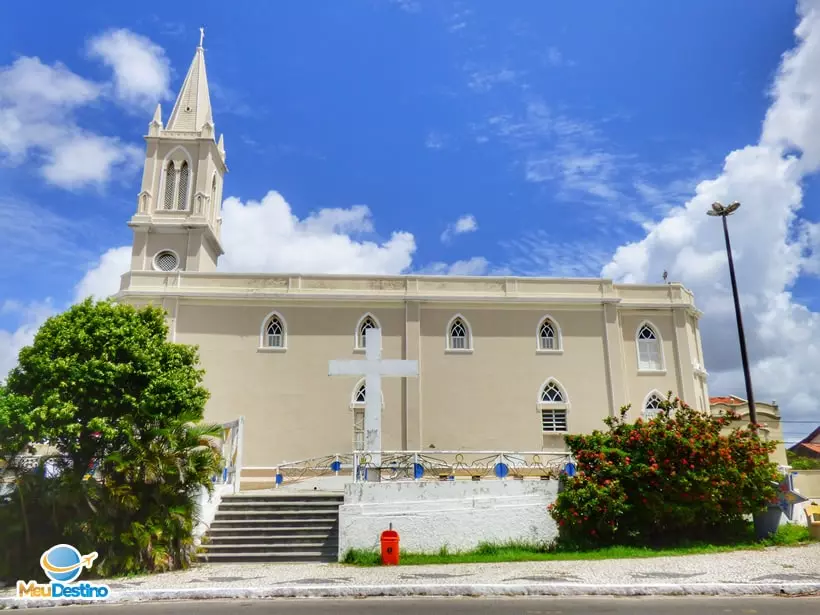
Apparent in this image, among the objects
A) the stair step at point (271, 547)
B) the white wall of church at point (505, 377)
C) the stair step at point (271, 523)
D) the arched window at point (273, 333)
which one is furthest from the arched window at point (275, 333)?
the stair step at point (271, 547)

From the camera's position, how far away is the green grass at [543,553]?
38.9 feet

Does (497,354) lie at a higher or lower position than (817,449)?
higher

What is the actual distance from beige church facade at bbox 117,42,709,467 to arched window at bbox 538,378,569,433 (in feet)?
0.12

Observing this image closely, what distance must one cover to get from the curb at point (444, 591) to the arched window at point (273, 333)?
13.8 metres

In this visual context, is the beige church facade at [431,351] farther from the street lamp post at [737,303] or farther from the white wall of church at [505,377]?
the street lamp post at [737,303]

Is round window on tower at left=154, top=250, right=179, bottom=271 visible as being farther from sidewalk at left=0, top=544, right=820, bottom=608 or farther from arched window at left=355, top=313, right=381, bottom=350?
sidewalk at left=0, top=544, right=820, bottom=608

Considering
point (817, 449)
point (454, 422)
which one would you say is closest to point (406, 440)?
point (454, 422)

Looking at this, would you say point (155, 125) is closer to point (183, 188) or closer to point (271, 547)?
point (183, 188)

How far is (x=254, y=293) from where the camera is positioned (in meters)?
22.9

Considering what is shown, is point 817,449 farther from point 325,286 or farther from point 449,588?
point 449,588

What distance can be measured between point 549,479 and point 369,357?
4972mm

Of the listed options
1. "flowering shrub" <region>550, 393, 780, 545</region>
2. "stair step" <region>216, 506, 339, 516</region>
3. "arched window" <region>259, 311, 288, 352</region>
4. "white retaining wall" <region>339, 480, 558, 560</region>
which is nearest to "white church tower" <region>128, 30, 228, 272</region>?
"arched window" <region>259, 311, 288, 352</region>

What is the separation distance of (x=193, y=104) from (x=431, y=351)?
1709 centimetres

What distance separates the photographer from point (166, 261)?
86.9 feet
